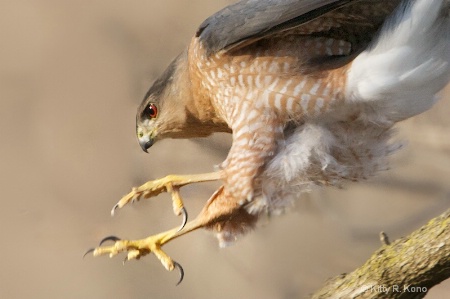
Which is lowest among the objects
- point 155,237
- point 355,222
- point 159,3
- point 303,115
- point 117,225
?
point 355,222

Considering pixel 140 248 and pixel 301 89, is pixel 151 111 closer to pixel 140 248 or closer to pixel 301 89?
pixel 140 248

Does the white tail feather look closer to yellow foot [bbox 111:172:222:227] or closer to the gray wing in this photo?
the gray wing

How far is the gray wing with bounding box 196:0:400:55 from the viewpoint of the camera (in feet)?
10.4

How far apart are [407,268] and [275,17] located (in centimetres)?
114

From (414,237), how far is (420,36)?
830 mm

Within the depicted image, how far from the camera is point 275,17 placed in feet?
10.7

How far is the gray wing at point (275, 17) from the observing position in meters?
3.17

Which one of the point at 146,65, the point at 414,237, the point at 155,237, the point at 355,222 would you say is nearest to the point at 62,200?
the point at 146,65

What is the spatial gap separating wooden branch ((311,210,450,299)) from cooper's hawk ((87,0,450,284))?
50 centimetres

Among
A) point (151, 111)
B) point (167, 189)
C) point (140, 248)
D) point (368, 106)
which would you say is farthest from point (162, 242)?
point (368, 106)

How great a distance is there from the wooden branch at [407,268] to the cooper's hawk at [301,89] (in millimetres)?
495

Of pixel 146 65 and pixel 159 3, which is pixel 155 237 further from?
pixel 159 3

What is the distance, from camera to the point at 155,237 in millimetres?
3533

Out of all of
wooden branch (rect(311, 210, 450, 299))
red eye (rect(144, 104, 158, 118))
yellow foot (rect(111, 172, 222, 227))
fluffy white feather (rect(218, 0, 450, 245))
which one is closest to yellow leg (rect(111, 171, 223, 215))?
yellow foot (rect(111, 172, 222, 227))
